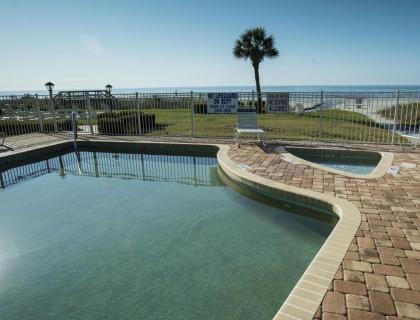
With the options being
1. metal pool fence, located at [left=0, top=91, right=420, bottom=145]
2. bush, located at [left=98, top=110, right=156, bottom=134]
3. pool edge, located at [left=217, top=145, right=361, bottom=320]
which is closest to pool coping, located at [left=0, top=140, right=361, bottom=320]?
pool edge, located at [left=217, top=145, right=361, bottom=320]

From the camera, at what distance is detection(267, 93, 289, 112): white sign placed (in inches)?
374

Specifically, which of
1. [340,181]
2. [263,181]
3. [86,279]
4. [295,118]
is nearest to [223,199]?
[263,181]

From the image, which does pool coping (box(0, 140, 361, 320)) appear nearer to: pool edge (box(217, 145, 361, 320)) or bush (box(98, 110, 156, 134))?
pool edge (box(217, 145, 361, 320))

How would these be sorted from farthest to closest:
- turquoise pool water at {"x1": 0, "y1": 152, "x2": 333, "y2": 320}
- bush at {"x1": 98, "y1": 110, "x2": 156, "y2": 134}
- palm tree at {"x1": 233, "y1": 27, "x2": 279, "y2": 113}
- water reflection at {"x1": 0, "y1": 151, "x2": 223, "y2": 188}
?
palm tree at {"x1": 233, "y1": 27, "x2": 279, "y2": 113} < bush at {"x1": 98, "y1": 110, "x2": 156, "y2": 134} < water reflection at {"x1": 0, "y1": 151, "x2": 223, "y2": 188} < turquoise pool water at {"x1": 0, "y1": 152, "x2": 333, "y2": 320}

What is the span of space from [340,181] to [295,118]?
9455 millimetres

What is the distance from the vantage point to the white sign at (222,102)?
391 inches

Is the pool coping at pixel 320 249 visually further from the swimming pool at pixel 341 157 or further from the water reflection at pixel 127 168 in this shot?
the swimming pool at pixel 341 157

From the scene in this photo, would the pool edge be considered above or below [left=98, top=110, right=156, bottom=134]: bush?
below

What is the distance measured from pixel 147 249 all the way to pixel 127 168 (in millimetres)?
4396

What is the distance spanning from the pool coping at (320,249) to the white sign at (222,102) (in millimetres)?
2327

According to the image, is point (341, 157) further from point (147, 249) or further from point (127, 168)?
point (147, 249)

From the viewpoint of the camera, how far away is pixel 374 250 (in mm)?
3447

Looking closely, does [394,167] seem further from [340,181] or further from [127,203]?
[127,203]

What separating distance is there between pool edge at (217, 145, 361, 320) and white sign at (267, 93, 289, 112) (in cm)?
438
